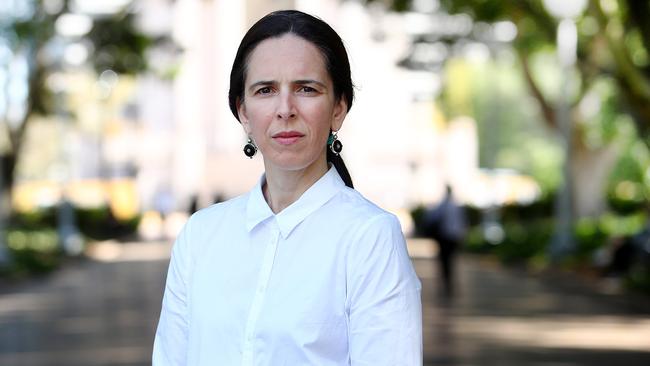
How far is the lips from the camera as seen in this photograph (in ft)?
9.79

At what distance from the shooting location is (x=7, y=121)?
35781mm

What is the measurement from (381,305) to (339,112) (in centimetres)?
49

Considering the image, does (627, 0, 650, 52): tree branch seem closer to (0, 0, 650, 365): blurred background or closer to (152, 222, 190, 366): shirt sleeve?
(0, 0, 650, 365): blurred background

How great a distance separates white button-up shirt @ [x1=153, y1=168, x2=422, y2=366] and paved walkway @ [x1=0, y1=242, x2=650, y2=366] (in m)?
10.2

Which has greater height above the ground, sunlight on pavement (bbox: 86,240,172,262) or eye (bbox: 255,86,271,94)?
eye (bbox: 255,86,271,94)

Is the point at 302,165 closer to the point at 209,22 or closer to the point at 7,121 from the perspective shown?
the point at 7,121

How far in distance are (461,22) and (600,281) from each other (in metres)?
10.2

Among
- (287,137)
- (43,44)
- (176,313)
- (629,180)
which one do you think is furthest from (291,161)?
(629,180)

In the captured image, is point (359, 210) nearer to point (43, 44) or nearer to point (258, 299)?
point (258, 299)

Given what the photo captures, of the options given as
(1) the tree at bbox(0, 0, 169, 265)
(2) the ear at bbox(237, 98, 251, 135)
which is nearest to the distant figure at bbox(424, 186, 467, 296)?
(1) the tree at bbox(0, 0, 169, 265)

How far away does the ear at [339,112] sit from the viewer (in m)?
3.11

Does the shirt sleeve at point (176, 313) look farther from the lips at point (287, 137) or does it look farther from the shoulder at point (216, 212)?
the lips at point (287, 137)

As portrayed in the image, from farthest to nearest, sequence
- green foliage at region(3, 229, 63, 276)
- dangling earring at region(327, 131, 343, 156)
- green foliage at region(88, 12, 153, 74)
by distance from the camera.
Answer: green foliage at region(88, 12, 153, 74) < green foliage at region(3, 229, 63, 276) < dangling earring at region(327, 131, 343, 156)

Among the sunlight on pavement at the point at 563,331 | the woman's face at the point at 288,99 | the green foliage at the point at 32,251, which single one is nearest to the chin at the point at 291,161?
the woman's face at the point at 288,99
